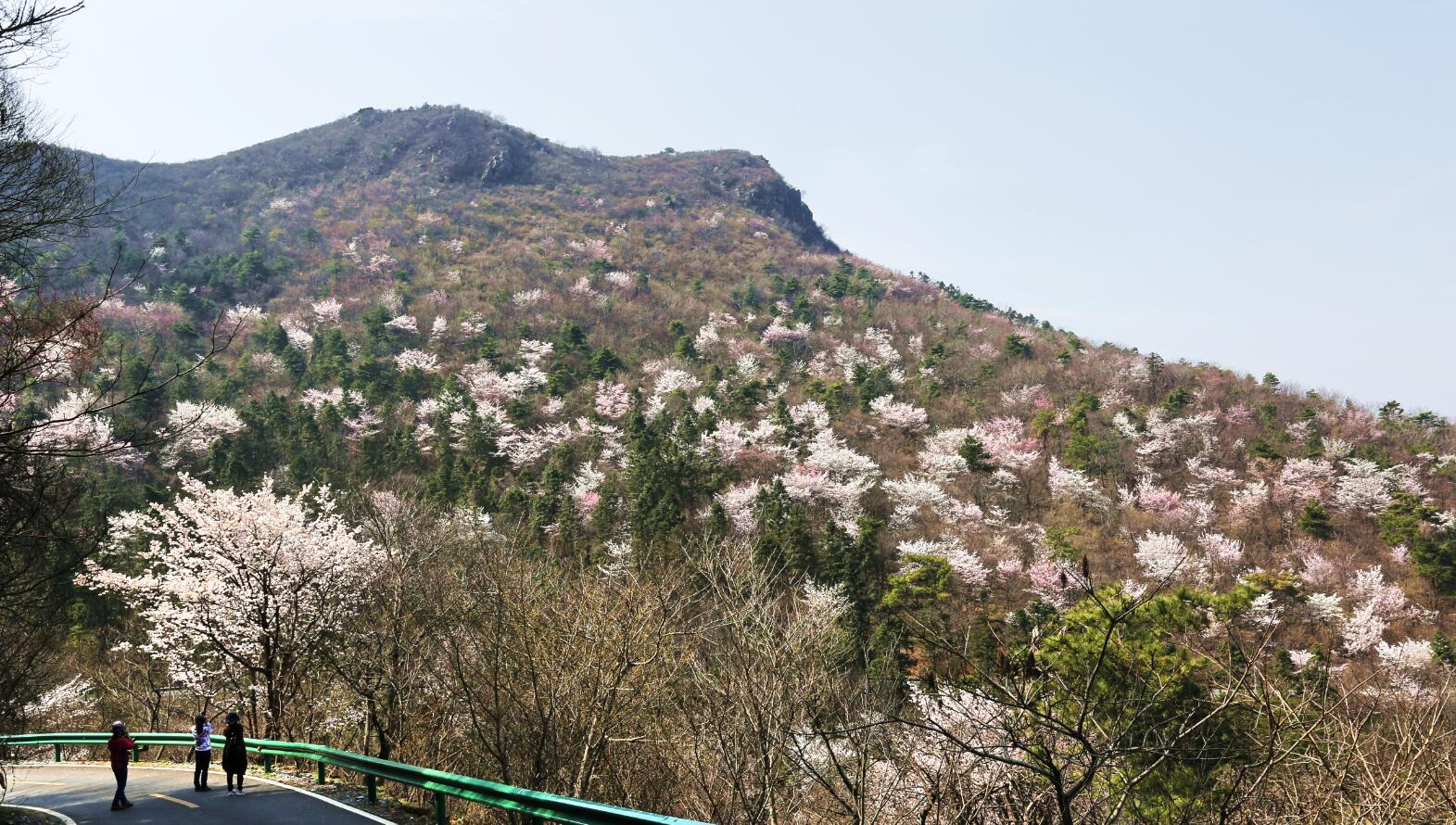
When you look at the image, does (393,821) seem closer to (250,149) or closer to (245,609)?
(245,609)

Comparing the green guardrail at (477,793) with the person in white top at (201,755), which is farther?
the person in white top at (201,755)

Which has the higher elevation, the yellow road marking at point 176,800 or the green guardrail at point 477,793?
the green guardrail at point 477,793

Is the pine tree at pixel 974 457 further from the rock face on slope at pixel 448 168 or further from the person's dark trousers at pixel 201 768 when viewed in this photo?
the rock face on slope at pixel 448 168

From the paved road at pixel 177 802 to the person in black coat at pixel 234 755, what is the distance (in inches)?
7.4

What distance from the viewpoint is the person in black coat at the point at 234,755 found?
10.8m

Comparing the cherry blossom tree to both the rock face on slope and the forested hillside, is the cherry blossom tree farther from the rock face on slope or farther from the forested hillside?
the rock face on slope

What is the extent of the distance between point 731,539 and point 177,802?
27.8 meters

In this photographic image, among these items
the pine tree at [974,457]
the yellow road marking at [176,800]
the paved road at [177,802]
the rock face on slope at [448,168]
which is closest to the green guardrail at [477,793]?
the paved road at [177,802]

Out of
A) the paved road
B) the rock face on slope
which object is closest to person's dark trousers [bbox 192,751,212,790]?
the paved road

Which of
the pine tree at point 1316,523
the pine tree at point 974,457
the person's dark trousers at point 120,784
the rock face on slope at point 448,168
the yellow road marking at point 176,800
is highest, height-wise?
the rock face on slope at point 448,168

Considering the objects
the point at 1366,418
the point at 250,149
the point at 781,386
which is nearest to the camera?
the point at 1366,418

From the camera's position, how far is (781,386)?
56.5 m

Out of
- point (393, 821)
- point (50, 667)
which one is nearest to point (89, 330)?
point (393, 821)

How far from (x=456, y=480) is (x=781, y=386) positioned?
2409cm
